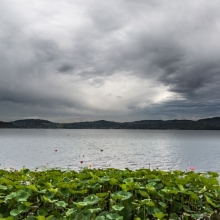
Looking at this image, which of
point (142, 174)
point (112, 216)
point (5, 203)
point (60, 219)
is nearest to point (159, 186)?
point (142, 174)

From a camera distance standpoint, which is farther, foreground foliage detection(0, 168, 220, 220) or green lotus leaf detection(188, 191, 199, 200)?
green lotus leaf detection(188, 191, 199, 200)

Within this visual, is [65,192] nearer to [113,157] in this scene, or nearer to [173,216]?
[173,216]

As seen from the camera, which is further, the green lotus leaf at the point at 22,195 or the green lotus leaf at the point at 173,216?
the green lotus leaf at the point at 173,216

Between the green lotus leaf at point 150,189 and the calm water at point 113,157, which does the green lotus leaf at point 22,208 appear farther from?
the calm water at point 113,157

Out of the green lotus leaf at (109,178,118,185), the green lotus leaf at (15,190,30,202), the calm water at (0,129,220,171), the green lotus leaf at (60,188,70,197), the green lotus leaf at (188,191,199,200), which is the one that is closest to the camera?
the green lotus leaf at (15,190,30,202)

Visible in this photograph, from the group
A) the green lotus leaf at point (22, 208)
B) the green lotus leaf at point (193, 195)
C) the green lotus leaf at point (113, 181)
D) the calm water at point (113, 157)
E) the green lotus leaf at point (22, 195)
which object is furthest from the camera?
the calm water at point (113, 157)

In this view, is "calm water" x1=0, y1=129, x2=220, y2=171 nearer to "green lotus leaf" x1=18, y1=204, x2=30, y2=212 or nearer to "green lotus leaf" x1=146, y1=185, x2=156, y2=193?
"green lotus leaf" x1=18, y1=204, x2=30, y2=212

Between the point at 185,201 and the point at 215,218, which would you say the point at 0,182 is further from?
the point at 215,218

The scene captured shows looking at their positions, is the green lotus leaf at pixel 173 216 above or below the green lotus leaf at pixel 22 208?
below

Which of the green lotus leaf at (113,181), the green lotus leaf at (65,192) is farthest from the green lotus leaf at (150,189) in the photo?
the green lotus leaf at (65,192)

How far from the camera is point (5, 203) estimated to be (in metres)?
5.65

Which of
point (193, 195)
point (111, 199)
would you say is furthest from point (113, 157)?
point (193, 195)

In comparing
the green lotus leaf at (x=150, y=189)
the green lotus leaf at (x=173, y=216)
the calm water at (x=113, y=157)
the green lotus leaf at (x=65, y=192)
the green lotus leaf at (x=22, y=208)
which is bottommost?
the calm water at (x=113, y=157)

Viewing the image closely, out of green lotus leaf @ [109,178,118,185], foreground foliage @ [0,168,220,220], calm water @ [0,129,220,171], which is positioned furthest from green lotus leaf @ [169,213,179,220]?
calm water @ [0,129,220,171]
